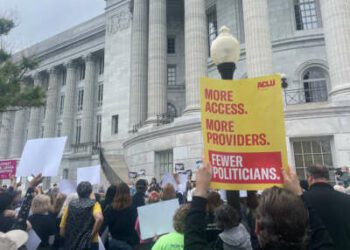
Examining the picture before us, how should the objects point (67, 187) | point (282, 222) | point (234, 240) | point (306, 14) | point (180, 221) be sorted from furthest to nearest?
point (306, 14), point (67, 187), point (180, 221), point (234, 240), point (282, 222)

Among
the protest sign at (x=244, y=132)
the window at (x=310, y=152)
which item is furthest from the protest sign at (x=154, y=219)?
the window at (x=310, y=152)

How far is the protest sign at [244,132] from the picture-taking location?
11.0ft

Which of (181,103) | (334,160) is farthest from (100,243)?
(181,103)

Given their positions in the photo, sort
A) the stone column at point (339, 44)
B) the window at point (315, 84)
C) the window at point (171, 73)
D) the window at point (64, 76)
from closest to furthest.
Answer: the stone column at point (339, 44) < the window at point (315, 84) < the window at point (171, 73) < the window at point (64, 76)

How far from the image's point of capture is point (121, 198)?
5480 millimetres

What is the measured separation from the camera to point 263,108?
138 inches

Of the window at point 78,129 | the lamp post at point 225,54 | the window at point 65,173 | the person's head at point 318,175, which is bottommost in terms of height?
the person's head at point 318,175

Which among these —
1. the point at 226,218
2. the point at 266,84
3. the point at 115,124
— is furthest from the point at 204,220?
the point at 115,124

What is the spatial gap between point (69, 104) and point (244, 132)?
45037 mm

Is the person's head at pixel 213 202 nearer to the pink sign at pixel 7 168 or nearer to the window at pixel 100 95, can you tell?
the pink sign at pixel 7 168

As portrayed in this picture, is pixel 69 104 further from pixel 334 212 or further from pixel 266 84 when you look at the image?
pixel 334 212

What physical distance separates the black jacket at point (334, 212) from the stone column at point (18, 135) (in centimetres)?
5413

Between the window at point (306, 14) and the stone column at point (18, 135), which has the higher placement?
the window at point (306, 14)

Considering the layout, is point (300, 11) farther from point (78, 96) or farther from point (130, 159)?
point (78, 96)
